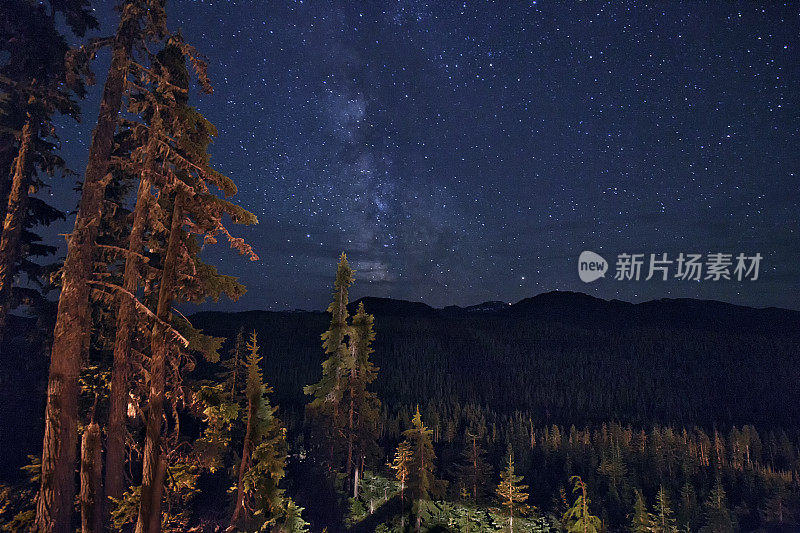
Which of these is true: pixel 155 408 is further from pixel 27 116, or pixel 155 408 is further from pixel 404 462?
pixel 404 462

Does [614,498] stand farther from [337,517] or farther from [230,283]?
[230,283]

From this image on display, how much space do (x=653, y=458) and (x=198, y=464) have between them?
308 feet

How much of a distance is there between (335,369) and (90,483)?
71.6 ft

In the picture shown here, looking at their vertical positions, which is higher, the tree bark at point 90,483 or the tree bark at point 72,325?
the tree bark at point 72,325

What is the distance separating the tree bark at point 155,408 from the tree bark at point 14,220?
836 centimetres

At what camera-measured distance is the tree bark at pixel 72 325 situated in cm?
770

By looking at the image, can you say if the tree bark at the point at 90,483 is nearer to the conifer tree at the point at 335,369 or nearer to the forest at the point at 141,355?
the forest at the point at 141,355

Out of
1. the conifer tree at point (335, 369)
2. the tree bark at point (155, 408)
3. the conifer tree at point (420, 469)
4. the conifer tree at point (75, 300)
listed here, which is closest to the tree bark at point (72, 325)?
the conifer tree at point (75, 300)

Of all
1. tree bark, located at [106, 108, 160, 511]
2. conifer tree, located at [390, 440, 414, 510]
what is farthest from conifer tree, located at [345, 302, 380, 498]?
tree bark, located at [106, 108, 160, 511]

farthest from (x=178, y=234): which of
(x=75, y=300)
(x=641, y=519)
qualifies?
(x=641, y=519)

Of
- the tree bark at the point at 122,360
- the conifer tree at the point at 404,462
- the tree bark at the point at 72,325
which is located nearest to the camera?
the tree bark at the point at 72,325

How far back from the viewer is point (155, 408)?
8.17m

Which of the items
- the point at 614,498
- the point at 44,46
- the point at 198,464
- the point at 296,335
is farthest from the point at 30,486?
the point at 296,335

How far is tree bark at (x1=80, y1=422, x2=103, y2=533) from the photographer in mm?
8250
